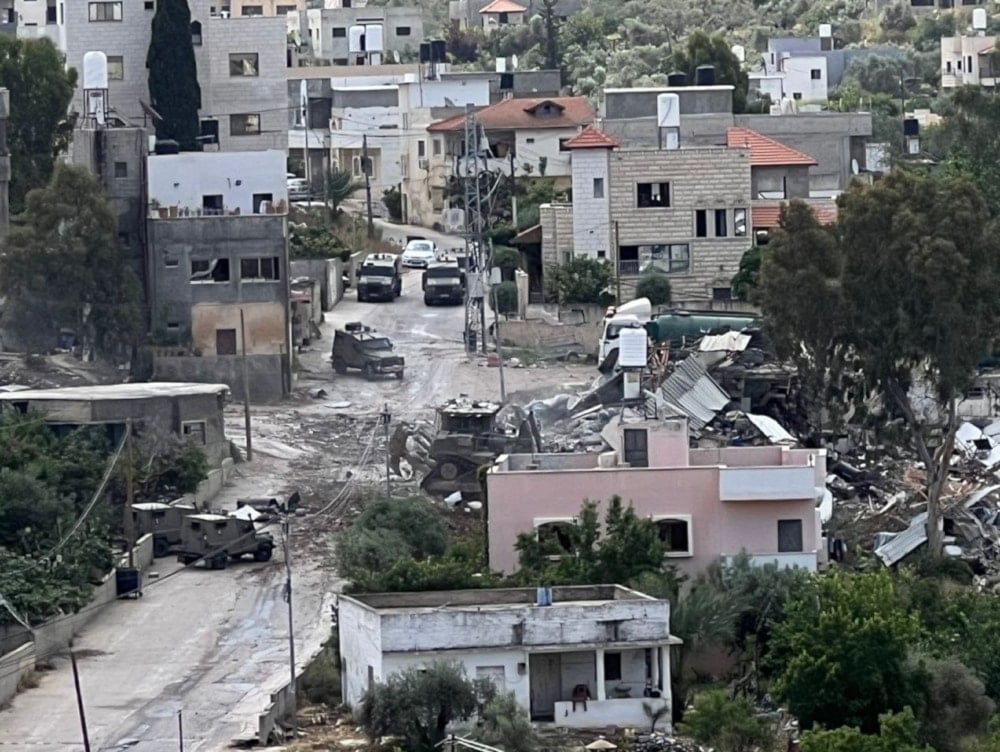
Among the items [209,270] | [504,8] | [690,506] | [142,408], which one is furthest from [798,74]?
[690,506]

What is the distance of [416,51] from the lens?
115 m

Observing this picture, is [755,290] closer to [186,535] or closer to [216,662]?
[186,535]

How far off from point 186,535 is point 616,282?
1754cm

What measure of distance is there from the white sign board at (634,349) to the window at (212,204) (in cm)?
1192

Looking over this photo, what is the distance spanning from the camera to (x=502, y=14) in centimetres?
13312

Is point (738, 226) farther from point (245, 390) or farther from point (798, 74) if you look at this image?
point (798, 74)

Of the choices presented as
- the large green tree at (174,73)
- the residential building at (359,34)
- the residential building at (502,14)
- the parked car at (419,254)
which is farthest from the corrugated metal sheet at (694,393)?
the residential building at (502,14)

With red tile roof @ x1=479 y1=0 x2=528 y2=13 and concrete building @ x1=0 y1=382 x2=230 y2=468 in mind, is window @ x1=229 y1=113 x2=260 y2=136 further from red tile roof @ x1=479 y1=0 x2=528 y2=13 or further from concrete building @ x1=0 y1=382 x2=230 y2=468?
red tile roof @ x1=479 y1=0 x2=528 y2=13

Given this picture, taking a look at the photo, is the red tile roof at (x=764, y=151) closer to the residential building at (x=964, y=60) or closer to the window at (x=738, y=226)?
the window at (x=738, y=226)

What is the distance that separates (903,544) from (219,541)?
9884 mm

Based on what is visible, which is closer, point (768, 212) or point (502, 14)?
point (768, 212)

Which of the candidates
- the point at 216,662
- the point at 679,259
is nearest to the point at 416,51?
the point at 679,259

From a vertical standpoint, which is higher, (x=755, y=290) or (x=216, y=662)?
(x=755, y=290)

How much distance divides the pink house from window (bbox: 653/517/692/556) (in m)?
0.01
